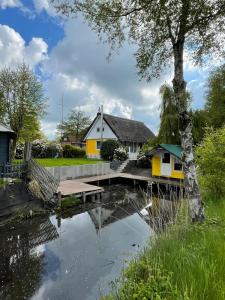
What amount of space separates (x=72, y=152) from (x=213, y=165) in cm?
2178

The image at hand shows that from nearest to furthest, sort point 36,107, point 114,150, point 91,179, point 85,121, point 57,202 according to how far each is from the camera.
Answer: point 57,202
point 91,179
point 36,107
point 114,150
point 85,121

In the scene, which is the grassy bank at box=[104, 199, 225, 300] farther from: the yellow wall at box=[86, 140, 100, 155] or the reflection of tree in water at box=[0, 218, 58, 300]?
the yellow wall at box=[86, 140, 100, 155]

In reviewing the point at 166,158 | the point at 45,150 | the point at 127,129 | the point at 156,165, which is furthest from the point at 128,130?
the point at 166,158

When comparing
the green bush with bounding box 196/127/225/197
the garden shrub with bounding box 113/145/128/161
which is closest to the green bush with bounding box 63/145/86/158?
the garden shrub with bounding box 113/145/128/161

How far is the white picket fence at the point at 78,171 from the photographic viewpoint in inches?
598

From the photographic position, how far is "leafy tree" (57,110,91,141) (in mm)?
45906

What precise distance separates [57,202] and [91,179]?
589 cm

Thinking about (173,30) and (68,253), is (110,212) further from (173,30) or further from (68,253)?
(173,30)

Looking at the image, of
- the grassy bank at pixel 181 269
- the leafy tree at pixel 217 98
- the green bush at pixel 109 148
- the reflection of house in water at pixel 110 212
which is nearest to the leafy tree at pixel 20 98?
the green bush at pixel 109 148

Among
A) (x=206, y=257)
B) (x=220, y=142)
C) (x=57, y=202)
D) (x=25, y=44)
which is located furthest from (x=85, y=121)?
(x=206, y=257)

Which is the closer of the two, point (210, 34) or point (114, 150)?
point (210, 34)

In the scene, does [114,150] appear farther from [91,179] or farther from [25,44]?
[25,44]

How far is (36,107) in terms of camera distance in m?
18.1

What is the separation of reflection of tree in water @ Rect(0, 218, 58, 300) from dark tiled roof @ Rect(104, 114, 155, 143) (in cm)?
1783
